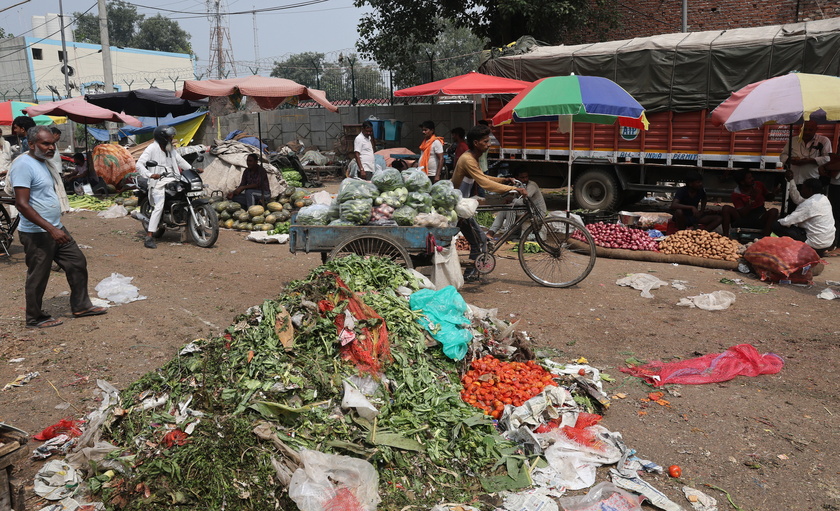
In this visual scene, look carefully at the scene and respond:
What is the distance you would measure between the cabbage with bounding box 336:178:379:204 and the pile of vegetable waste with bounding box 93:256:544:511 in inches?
80.3

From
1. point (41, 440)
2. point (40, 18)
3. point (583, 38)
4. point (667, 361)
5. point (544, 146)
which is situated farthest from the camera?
point (40, 18)

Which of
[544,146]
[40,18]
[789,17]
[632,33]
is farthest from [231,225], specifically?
[40,18]

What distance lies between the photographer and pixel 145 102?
53.6 feet

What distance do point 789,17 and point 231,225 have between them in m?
16.4

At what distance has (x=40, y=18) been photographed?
144 ft

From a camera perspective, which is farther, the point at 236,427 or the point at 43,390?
the point at 43,390

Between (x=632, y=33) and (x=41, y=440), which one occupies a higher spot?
(x=632, y=33)

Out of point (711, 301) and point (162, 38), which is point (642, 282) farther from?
point (162, 38)

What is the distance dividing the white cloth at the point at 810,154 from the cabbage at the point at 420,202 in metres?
5.98

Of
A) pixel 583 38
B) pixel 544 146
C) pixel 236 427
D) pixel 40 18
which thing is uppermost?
pixel 40 18

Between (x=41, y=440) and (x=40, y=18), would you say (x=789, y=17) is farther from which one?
(x=40, y=18)

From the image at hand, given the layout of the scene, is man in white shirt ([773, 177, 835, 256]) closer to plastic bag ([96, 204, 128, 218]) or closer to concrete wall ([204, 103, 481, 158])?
concrete wall ([204, 103, 481, 158])

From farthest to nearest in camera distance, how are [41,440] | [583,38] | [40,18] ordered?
[40,18] < [583,38] < [41,440]

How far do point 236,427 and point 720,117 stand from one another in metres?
8.18
